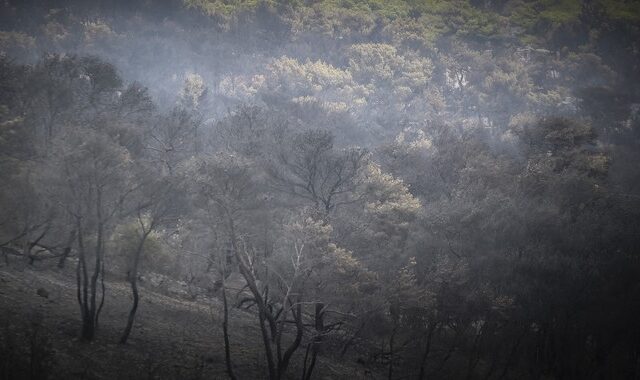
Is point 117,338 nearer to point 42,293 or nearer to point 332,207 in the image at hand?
point 42,293

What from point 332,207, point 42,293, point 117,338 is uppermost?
point 332,207

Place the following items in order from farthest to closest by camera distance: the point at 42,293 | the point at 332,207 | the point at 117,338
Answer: the point at 332,207, the point at 42,293, the point at 117,338

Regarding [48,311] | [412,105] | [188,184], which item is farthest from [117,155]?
[412,105]

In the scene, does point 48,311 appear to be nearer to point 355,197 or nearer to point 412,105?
point 355,197

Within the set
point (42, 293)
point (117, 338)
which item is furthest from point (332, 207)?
point (42, 293)

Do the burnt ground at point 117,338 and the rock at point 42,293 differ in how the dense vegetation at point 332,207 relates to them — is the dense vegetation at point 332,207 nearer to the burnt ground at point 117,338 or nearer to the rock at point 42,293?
the burnt ground at point 117,338

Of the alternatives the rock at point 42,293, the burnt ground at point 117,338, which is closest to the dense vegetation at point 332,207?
the burnt ground at point 117,338

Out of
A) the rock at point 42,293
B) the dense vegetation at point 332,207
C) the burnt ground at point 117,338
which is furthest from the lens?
the rock at point 42,293
